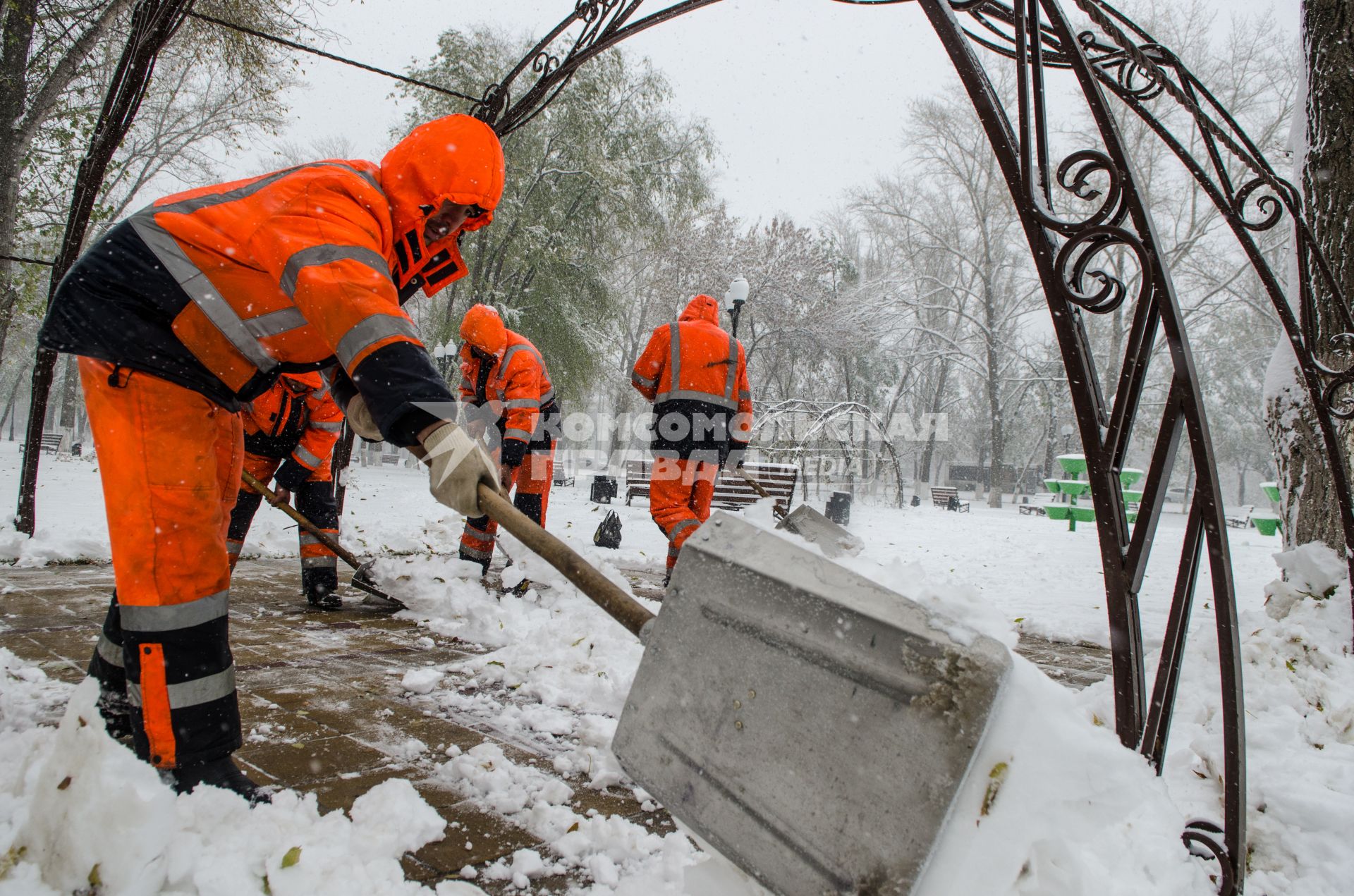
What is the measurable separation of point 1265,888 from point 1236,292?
79.0ft

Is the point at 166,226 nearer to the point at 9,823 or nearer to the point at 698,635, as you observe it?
the point at 9,823

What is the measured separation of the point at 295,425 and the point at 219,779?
2582 millimetres

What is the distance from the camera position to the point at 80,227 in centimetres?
495

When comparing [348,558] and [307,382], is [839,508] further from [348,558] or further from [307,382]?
[307,382]

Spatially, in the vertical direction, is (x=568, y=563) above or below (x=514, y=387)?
below

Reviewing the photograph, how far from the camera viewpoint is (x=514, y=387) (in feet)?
16.5

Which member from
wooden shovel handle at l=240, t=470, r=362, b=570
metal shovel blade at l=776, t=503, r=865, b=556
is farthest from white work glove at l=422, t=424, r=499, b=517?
wooden shovel handle at l=240, t=470, r=362, b=570

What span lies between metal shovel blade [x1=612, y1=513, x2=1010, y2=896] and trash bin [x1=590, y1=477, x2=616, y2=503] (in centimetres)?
1163

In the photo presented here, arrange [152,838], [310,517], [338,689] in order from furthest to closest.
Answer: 1. [310,517]
2. [338,689]
3. [152,838]

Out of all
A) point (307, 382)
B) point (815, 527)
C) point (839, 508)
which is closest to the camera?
point (307, 382)

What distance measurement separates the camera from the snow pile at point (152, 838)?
1296 millimetres

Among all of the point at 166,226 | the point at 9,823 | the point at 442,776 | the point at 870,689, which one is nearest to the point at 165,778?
the point at 9,823

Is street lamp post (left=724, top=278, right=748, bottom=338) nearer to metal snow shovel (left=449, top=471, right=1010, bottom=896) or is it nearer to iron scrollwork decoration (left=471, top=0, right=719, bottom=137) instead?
iron scrollwork decoration (left=471, top=0, right=719, bottom=137)

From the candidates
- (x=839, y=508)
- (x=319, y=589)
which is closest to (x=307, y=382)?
(x=319, y=589)
